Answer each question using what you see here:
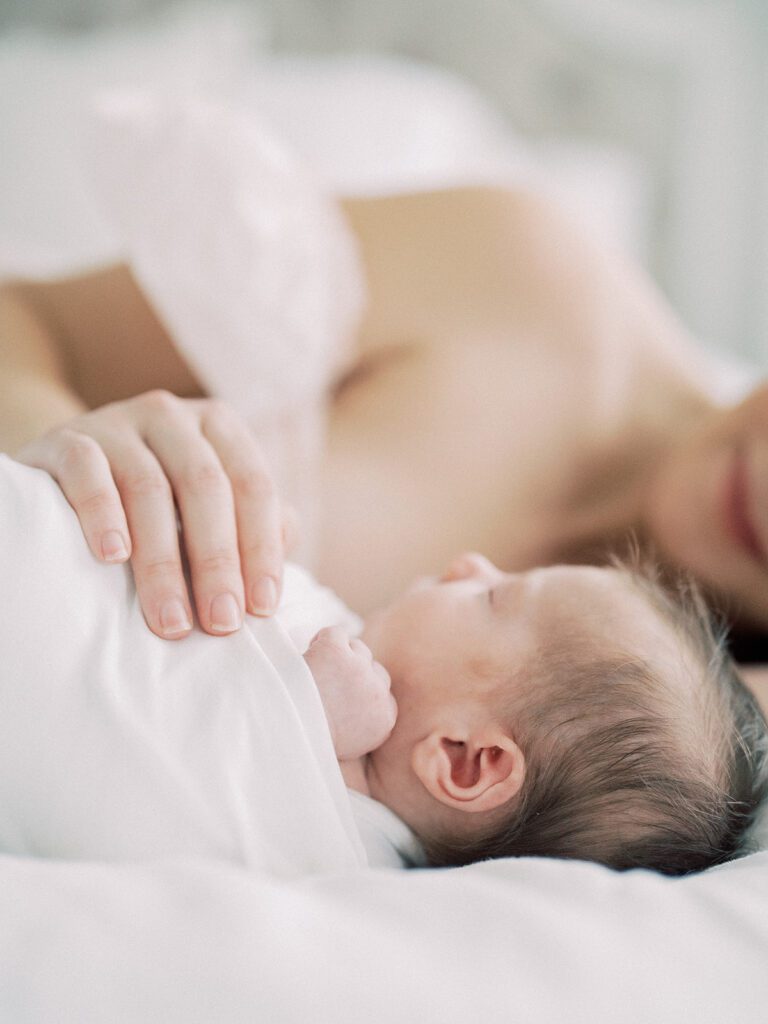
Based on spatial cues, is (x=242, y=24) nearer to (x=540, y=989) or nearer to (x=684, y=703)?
(x=684, y=703)

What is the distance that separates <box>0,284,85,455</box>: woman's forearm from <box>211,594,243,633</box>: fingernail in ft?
1.02

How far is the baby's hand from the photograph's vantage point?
0.58 metres

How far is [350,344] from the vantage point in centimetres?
118

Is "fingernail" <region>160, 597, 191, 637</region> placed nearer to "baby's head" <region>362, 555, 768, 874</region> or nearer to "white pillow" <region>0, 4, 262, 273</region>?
"baby's head" <region>362, 555, 768, 874</region>

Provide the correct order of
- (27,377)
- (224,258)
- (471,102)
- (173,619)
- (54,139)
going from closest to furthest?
(173,619), (27,377), (224,258), (54,139), (471,102)

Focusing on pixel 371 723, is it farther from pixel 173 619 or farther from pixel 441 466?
pixel 441 466

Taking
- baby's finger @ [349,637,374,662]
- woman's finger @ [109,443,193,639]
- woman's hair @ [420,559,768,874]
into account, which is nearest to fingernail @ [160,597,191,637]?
woman's finger @ [109,443,193,639]

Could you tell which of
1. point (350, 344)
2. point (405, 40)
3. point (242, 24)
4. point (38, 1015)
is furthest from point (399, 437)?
Answer: point (405, 40)

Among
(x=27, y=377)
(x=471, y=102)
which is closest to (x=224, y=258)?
(x=27, y=377)

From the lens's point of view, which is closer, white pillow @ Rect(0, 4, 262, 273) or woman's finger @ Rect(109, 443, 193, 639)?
woman's finger @ Rect(109, 443, 193, 639)

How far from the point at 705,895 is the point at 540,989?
0.12m

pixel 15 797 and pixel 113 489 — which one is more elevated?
pixel 113 489

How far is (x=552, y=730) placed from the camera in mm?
587

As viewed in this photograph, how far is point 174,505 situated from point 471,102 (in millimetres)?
2004
